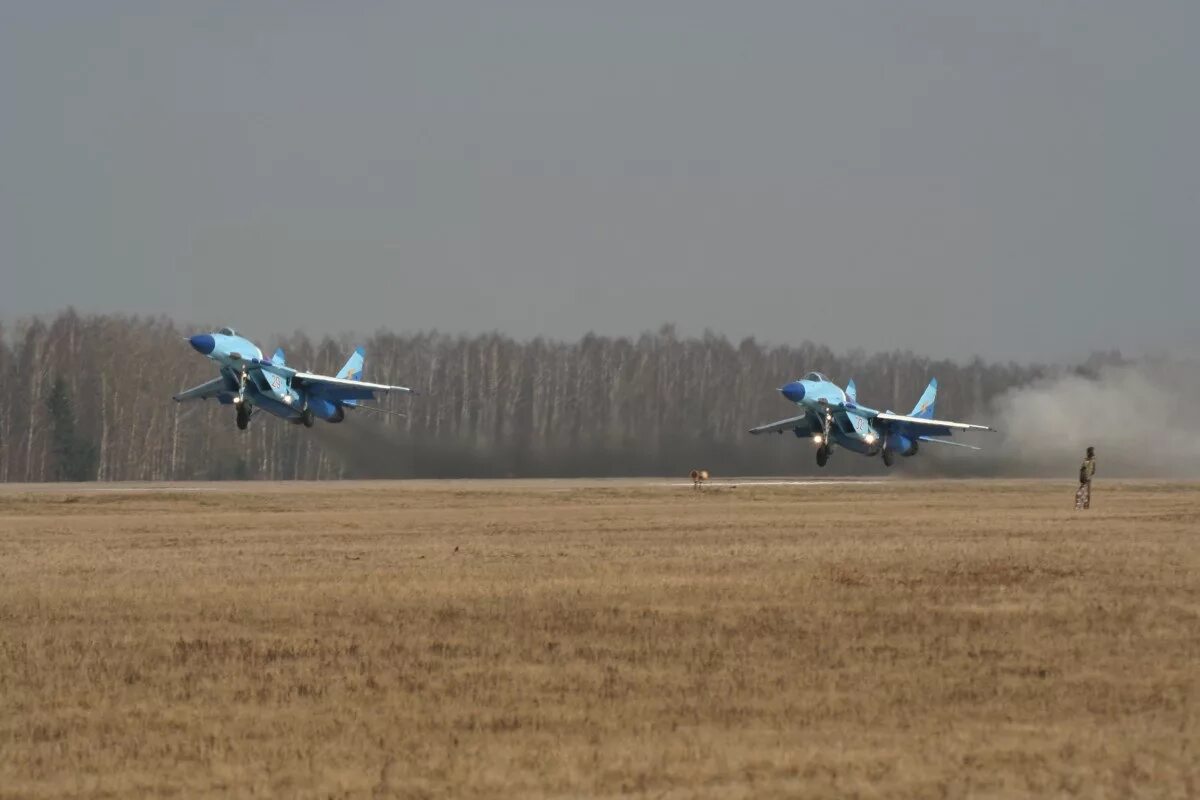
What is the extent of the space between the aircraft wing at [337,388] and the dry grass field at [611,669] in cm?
3359

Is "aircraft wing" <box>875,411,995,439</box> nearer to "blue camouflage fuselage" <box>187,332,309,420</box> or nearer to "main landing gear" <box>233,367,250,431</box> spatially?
"blue camouflage fuselage" <box>187,332,309,420</box>

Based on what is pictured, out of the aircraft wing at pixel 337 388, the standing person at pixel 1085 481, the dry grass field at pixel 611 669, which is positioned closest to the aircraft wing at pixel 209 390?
the aircraft wing at pixel 337 388

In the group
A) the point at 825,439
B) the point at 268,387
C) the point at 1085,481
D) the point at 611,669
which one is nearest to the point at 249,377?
the point at 268,387

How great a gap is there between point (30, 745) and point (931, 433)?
61.4 metres

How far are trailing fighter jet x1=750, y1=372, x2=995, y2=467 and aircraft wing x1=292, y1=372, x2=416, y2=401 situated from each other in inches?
617

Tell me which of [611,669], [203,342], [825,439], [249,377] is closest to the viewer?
[611,669]

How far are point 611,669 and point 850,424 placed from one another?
49.7 metres

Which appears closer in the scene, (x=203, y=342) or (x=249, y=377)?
(x=203, y=342)

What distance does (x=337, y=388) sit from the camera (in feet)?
205

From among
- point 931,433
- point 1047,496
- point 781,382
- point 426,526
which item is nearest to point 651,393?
point 781,382

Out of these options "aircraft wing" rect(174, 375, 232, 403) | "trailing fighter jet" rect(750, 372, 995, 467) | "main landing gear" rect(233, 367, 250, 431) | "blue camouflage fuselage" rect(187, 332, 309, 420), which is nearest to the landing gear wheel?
"trailing fighter jet" rect(750, 372, 995, 467)

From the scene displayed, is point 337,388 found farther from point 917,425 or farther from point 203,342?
point 917,425

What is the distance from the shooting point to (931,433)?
69.6m

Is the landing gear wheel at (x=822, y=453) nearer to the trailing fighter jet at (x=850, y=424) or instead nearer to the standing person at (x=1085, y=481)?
the trailing fighter jet at (x=850, y=424)
